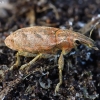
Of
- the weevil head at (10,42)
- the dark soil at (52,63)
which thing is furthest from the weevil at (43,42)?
the dark soil at (52,63)

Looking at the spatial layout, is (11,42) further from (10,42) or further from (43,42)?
(43,42)

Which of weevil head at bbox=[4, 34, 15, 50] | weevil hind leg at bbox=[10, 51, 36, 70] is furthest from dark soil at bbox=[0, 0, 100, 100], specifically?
weevil head at bbox=[4, 34, 15, 50]

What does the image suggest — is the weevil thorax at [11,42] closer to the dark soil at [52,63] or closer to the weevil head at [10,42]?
the weevil head at [10,42]

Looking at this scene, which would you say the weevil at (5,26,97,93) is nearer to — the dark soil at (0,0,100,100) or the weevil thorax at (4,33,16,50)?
the weevil thorax at (4,33,16,50)

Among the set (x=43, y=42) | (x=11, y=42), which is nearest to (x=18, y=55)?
(x=11, y=42)

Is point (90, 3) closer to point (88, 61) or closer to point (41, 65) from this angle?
point (88, 61)

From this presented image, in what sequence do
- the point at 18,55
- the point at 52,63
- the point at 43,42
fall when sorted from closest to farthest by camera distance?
the point at 43,42, the point at 18,55, the point at 52,63

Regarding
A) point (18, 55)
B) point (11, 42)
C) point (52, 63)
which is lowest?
point (52, 63)
